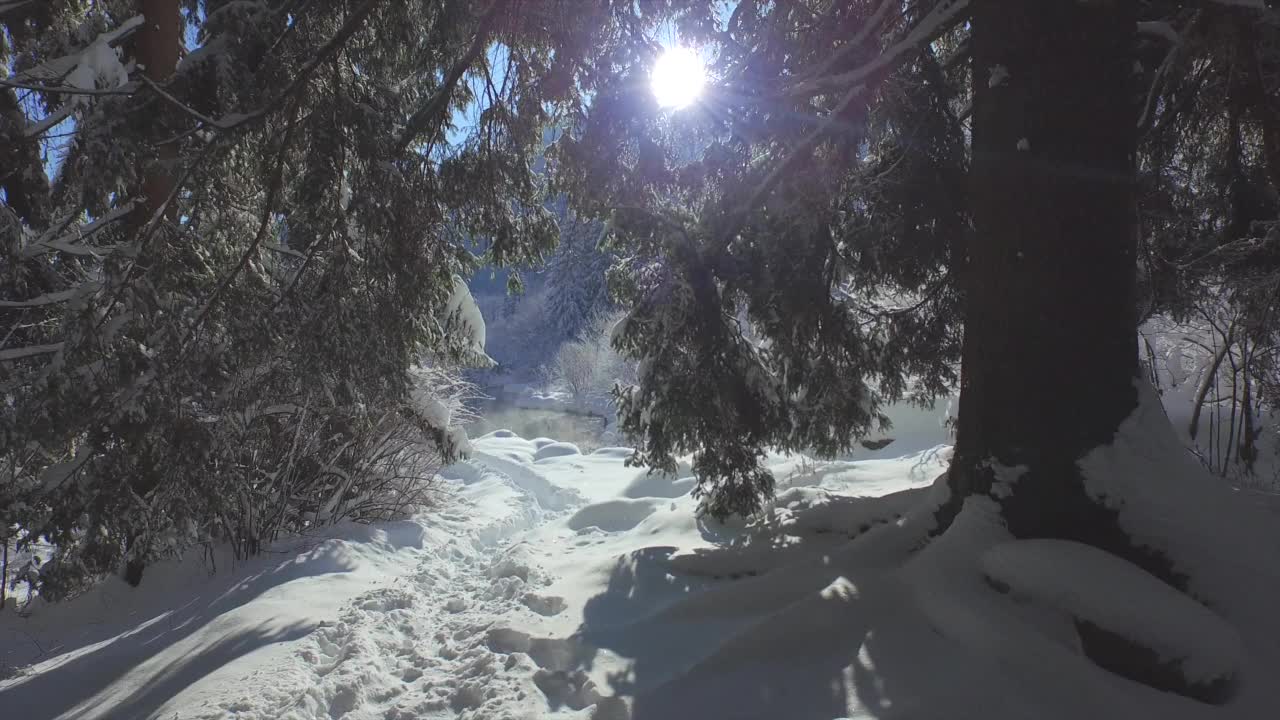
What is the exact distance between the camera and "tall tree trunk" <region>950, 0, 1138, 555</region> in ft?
9.23

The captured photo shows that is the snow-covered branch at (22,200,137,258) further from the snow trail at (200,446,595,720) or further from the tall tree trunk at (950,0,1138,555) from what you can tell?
the tall tree trunk at (950,0,1138,555)

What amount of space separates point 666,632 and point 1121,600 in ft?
6.77

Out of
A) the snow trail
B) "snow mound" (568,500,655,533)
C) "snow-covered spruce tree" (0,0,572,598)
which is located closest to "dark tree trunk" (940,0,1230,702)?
the snow trail

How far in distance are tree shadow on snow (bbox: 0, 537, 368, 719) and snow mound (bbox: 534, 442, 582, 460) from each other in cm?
719

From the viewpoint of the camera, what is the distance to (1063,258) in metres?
2.85

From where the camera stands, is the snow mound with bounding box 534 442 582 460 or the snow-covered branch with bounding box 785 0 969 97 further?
the snow mound with bounding box 534 442 582 460

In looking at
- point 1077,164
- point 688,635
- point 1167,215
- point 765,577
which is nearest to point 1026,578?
point 765,577

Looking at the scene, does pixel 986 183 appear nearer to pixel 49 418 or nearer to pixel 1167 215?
pixel 1167 215

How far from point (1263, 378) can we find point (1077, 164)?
653 centimetres

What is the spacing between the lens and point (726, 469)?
4637 millimetres

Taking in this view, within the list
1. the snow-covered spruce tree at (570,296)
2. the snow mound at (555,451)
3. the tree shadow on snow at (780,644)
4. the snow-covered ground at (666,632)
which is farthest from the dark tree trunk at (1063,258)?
the snow-covered spruce tree at (570,296)

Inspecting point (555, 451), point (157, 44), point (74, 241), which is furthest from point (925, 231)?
point (555, 451)

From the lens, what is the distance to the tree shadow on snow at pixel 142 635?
3.39 m

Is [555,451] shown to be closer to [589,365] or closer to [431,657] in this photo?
[431,657]
